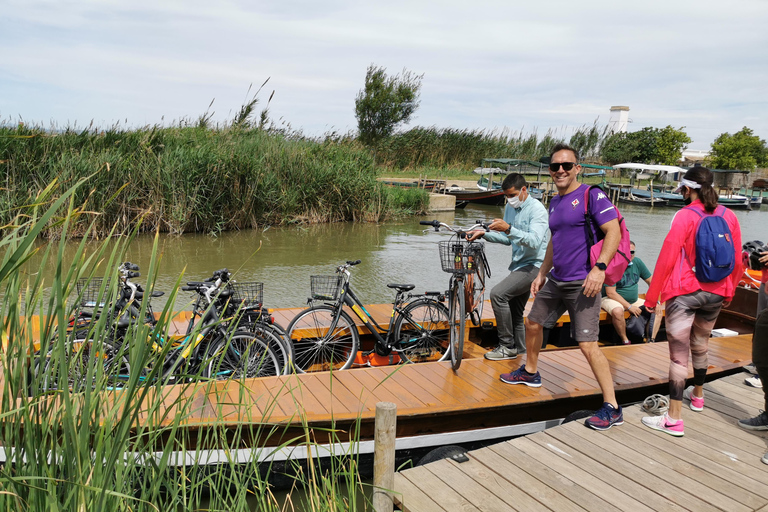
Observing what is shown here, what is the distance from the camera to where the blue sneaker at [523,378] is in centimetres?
469

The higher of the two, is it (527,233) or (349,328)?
(527,233)

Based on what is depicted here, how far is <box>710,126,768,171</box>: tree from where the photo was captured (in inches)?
2242

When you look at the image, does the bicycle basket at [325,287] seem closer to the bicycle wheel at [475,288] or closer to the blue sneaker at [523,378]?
the bicycle wheel at [475,288]

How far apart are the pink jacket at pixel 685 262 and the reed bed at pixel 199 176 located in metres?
10.1

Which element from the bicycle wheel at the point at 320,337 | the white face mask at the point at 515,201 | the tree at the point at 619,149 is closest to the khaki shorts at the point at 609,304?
the white face mask at the point at 515,201

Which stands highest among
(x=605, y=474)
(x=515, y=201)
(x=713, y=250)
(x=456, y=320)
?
(x=515, y=201)

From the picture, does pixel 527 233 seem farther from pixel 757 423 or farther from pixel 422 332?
pixel 757 423

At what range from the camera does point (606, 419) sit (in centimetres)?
409

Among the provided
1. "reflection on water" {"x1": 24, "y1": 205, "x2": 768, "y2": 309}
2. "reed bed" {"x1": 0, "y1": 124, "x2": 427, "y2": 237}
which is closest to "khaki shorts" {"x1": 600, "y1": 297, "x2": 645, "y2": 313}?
"reflection on water" {"x1": 24, "y1": 205, "x2": 768, "y2": 309}

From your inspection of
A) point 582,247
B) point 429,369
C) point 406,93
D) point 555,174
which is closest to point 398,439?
point 429,369

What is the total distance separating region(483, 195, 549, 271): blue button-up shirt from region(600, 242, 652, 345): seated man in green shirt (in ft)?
6.54

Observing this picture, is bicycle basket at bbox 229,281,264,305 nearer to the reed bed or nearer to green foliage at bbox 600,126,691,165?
the reed bed

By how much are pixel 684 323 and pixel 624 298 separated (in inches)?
124

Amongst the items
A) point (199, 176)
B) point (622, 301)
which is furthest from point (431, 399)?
point (199, 176)
